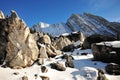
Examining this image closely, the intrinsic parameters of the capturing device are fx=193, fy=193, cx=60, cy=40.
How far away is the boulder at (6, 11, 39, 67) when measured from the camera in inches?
1563

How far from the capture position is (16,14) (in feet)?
145

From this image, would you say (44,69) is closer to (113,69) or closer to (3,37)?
(3,37)

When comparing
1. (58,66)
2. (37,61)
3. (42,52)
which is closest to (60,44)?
(42,52)

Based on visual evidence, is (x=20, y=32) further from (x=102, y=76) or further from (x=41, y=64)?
(x=102, y=76)

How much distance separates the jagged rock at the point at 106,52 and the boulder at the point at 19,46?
14.1 m

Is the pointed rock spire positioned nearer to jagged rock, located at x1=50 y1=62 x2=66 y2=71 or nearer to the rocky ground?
the rocky ground

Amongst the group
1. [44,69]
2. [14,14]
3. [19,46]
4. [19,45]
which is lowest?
[44,69]

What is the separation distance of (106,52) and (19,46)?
1937 centimetres

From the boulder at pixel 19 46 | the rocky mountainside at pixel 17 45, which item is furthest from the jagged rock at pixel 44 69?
the boulder at pixel 19 46

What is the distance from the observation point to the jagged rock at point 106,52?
41.6 m

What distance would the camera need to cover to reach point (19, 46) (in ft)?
136

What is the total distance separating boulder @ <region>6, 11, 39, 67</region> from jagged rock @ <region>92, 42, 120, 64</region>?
46.2ft

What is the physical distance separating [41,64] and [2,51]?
347 inches

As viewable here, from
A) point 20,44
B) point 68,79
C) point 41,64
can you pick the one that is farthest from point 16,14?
point 68,79
